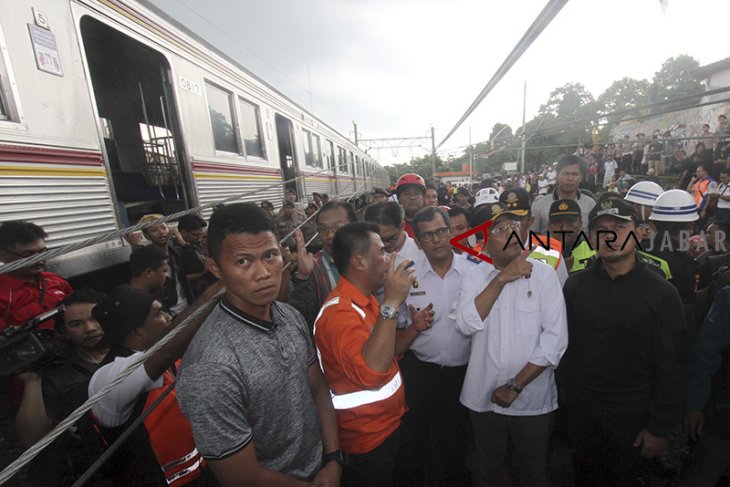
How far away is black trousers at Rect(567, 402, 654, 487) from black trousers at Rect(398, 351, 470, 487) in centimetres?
68

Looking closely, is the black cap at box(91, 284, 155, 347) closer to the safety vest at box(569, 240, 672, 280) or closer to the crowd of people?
the crowd of people

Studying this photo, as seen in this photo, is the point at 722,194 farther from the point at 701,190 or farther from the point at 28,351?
the point at 28,351

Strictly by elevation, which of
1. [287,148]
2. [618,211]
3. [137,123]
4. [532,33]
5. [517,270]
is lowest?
[517,270]

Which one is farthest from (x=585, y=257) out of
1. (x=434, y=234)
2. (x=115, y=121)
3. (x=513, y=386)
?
(x=115, y=121)

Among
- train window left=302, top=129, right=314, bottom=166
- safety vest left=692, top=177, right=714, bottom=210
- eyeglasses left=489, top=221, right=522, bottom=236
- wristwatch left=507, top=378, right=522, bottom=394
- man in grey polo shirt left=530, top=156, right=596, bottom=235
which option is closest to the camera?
wristwatch left=507, top=378, right=522, bottom=394

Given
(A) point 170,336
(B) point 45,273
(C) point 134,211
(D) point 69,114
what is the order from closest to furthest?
(A) point 170,336
(B) point 45,273
(D) point 69,114
(C) point 134,211

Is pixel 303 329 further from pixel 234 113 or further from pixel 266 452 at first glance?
pixel 234 113

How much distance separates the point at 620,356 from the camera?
1.85 meters

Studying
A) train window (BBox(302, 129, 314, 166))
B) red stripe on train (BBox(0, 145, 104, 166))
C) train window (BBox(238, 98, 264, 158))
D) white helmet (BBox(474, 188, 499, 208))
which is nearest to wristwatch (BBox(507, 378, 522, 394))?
white helmet (BBox(474, 188, 499, 208))

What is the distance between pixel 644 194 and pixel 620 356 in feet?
6.53

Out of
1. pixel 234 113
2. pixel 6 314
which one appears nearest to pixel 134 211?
pixel 234 113

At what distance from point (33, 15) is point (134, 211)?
2.41 m

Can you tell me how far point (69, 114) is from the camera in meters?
2.83

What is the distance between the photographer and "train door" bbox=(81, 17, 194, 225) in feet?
13.0
